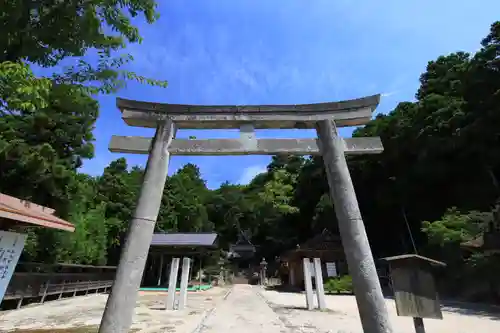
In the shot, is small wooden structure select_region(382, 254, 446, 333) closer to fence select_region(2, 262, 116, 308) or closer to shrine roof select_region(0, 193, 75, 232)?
shrine roof select_region(0, 193, 75, 232)

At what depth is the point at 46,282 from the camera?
1460 centimetres

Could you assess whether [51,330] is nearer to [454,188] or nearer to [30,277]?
[30,277]

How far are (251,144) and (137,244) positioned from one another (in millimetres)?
2418

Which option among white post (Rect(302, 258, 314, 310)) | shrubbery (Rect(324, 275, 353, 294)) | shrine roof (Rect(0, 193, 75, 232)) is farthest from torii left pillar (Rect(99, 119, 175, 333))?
shrubbery (Rect(324, 275, 353, 294))

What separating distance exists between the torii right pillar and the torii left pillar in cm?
269

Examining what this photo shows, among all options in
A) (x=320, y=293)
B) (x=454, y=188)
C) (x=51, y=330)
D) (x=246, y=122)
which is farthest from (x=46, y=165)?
(x=454, y=188)

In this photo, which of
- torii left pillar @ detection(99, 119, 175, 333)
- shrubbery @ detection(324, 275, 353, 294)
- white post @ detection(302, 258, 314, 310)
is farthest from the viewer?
shrubbery @ detection(324, 275, 353, 294)

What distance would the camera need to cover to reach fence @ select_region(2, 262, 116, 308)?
12.3 metres

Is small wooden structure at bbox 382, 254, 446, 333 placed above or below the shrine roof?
below

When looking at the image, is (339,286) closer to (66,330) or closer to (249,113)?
(66,330)

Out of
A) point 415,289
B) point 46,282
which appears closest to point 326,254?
point 46,282

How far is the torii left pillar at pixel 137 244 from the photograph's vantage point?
4039 millimetres

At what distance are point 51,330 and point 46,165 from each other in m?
7.79

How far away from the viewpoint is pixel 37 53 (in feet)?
15.2
